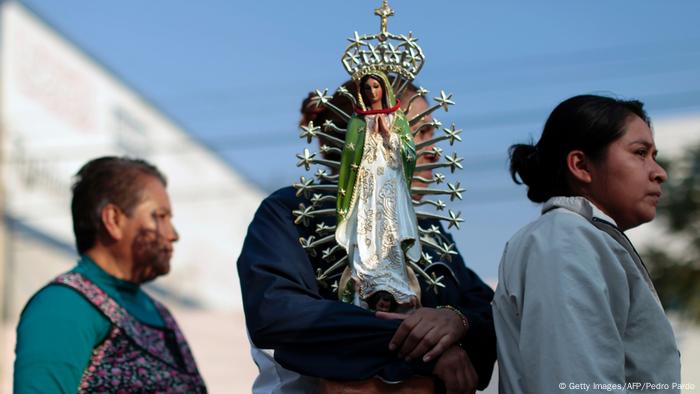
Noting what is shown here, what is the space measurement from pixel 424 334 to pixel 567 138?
2.19 feet

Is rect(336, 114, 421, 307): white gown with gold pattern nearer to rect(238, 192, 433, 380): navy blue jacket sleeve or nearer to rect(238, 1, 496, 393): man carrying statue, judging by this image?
rect(238, 1, 496, 393): man carrying statue

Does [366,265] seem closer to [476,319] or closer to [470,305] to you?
[476,319]

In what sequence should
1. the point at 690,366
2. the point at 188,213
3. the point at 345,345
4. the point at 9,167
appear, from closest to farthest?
the point at 345,345, the point at 690,366, the point at 9,167, the point at 188,213

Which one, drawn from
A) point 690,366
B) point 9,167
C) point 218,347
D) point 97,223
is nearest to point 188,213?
point 9,167

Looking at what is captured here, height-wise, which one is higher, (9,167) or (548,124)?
(9,167)

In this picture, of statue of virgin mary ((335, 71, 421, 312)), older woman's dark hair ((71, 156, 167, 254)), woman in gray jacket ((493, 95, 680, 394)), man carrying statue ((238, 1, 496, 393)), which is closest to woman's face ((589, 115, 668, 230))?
woman in gray jacket ((493, 95, 680, 394))

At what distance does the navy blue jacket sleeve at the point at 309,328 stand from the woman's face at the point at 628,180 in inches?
25.1

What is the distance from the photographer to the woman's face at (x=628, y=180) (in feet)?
9.68

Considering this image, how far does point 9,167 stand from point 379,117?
1997 cm

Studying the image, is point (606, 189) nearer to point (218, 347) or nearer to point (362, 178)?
point (362, 178)

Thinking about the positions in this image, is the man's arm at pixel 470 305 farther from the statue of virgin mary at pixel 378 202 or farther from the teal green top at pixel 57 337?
the teal green top at pixel 57 337

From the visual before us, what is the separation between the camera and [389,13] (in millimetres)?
3197

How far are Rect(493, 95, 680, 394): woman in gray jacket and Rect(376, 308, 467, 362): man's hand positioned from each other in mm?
131

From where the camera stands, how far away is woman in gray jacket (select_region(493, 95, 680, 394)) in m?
2.63
